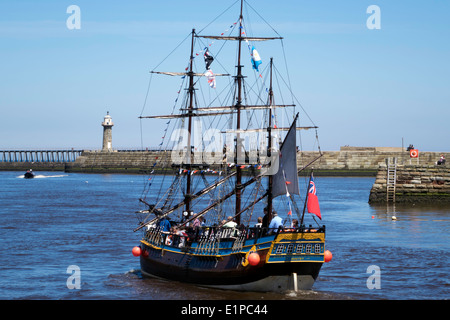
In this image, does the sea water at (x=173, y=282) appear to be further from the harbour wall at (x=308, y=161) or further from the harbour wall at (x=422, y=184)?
the harbour wall at (x=308, y=161)

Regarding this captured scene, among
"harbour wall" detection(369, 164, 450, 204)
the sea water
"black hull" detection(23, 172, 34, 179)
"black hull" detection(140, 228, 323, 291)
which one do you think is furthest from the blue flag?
"black hull" detection(23, 172, 34, 179)

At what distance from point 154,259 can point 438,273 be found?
41.4 feet

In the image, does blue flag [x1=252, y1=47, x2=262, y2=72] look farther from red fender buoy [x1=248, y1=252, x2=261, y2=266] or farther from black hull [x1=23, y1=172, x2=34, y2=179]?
black hull [x1=23, y1=172, x2=34, y2=179]

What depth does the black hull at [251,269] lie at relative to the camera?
86.1 ft

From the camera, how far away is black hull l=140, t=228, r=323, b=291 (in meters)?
26.2

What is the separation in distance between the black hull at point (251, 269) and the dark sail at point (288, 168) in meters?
2.58

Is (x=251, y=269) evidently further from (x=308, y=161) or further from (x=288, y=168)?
(x=308, y=161)

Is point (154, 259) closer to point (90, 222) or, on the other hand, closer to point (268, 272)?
point (268, 272)

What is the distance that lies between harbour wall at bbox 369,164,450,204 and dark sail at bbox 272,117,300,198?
36.1m

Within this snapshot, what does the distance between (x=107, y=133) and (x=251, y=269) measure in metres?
134

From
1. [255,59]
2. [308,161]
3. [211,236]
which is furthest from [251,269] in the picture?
[308,161]

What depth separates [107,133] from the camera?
157625 millimetres

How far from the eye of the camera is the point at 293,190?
27.6m

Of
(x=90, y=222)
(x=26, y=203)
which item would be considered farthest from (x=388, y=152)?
(x=90, y=222)
